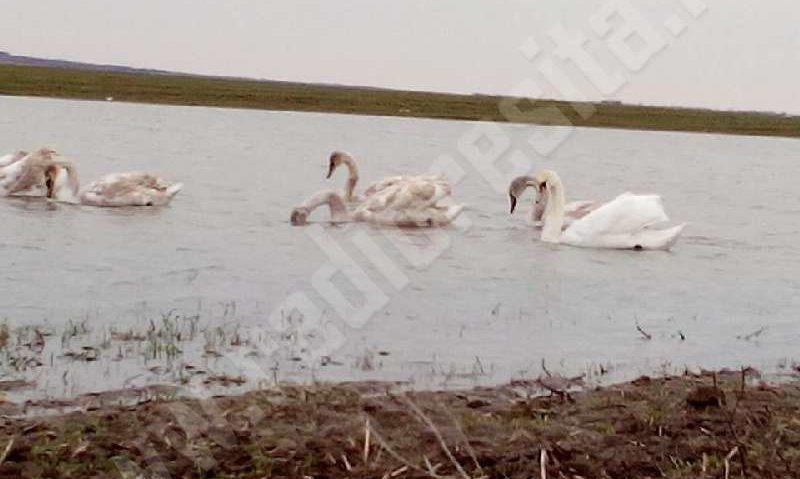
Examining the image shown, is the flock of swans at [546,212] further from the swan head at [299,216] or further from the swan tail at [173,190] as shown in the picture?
the swan tail at [173,190]

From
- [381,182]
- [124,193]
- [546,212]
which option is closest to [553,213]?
[546,212]

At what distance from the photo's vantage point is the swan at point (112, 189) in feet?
55.9

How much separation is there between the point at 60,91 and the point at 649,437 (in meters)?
52.7

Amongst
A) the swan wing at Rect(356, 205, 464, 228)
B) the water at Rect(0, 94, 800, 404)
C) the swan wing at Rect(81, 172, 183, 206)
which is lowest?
the water at Rect(0, 94, 800, 404)

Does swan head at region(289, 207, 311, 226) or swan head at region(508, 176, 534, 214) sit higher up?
swan head at region(508, 176, 534, 214)

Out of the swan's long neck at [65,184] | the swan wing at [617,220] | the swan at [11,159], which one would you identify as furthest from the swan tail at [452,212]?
the swan at [11,159]

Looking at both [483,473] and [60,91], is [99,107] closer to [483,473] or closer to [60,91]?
[60,91]

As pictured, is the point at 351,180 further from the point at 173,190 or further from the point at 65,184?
the point at 65,184

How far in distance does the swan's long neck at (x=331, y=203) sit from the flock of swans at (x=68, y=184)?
7.55 ft

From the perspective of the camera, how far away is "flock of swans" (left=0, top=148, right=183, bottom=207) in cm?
1706

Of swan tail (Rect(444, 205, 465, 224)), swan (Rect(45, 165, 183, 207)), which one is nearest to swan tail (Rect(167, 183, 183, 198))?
swan (Rect(45, 165, 183, 207))

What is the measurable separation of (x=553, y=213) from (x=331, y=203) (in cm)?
278

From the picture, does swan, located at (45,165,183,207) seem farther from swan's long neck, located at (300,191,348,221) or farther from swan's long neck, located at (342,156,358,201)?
swan's long neck, located at (342,156,358,201)

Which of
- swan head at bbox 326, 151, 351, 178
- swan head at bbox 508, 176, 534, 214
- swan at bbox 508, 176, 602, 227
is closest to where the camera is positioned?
swan at bbox 508, 176, 602, 227
